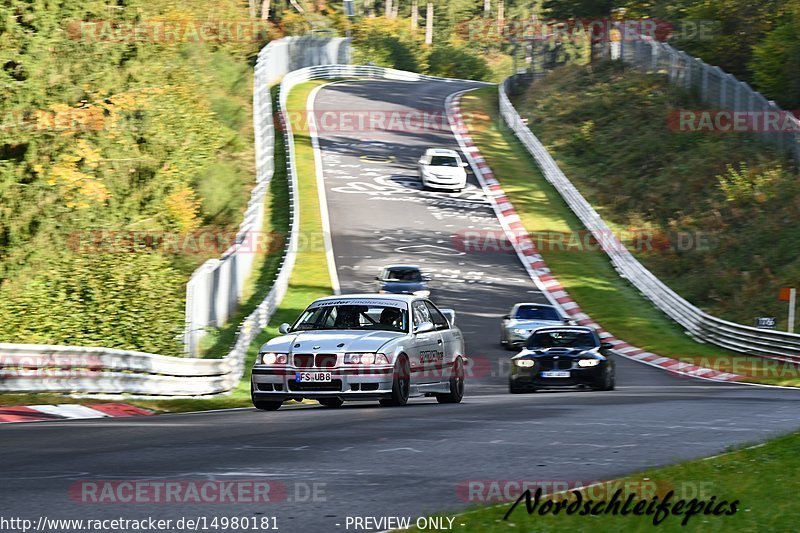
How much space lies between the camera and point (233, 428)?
12.8 meters

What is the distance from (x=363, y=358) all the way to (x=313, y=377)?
2.15 feet

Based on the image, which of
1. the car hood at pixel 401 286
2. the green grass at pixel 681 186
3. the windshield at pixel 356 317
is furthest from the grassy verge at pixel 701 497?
the green grass at pixel 681 186

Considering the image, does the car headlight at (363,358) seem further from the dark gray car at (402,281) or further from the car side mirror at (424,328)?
the dark gray car at (402,281)

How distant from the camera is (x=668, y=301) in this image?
34406 mm

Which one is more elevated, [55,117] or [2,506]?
[55,117]

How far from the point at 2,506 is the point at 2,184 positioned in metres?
29.6

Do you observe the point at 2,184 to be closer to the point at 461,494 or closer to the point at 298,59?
the point at 461,494

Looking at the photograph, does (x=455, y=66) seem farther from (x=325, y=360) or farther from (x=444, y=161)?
(x=325, y=360)

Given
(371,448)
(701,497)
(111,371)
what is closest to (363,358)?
(371,448)

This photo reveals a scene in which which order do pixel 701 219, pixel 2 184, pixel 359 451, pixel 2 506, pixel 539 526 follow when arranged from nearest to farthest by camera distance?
pixel 539 526, pixel 2 506, pixel 359 451, pixel 2 184, pixel 701 219

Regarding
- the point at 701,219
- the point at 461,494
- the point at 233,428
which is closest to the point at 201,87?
the point at 701,219

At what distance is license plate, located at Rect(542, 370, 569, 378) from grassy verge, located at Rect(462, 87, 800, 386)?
20.6 feet

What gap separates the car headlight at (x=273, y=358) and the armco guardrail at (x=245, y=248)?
7790 mm

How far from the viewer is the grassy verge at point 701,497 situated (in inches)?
274
